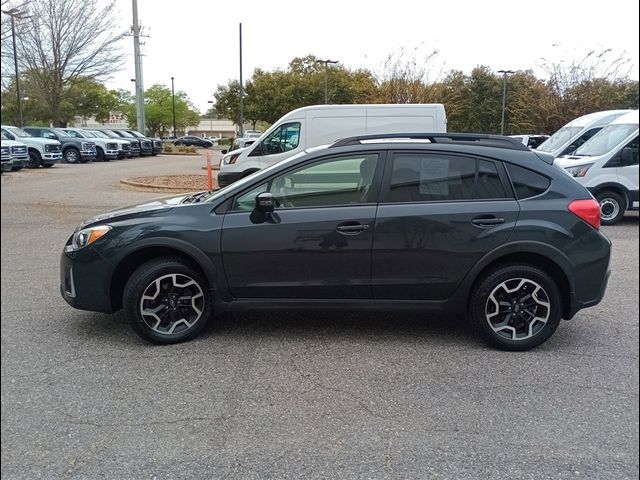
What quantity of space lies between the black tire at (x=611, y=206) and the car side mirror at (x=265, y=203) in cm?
824

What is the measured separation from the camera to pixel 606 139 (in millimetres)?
10133

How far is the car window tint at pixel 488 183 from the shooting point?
397 cm

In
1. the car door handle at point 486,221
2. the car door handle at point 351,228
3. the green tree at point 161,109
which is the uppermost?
the green tree at point 161,109

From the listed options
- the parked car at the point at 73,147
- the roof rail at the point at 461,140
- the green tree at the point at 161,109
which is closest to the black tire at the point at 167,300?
the roof rail at the point at 461,140

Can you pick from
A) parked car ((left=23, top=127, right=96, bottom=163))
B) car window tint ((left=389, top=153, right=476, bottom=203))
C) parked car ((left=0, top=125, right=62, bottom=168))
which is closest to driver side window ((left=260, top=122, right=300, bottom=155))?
car window tint ((left=389, top=153, right=476, bottom=203))

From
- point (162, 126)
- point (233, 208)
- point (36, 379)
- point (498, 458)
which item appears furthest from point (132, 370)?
point (162, 126)

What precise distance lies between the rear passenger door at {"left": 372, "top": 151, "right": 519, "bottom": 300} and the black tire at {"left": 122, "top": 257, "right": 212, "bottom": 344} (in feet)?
4.57

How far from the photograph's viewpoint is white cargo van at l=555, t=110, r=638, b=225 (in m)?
9.72

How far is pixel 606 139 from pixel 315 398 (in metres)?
9.42

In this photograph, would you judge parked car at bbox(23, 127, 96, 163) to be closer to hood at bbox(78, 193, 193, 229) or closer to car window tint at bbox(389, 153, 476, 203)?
hood at bbox(78, 193, 193, 229)

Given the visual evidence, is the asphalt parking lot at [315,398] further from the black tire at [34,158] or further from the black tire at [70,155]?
the black tire at [70,155]

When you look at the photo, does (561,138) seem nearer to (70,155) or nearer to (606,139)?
(606,139)

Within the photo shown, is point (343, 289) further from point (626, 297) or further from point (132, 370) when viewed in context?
point (626, 297)

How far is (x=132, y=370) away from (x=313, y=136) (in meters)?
9.59
